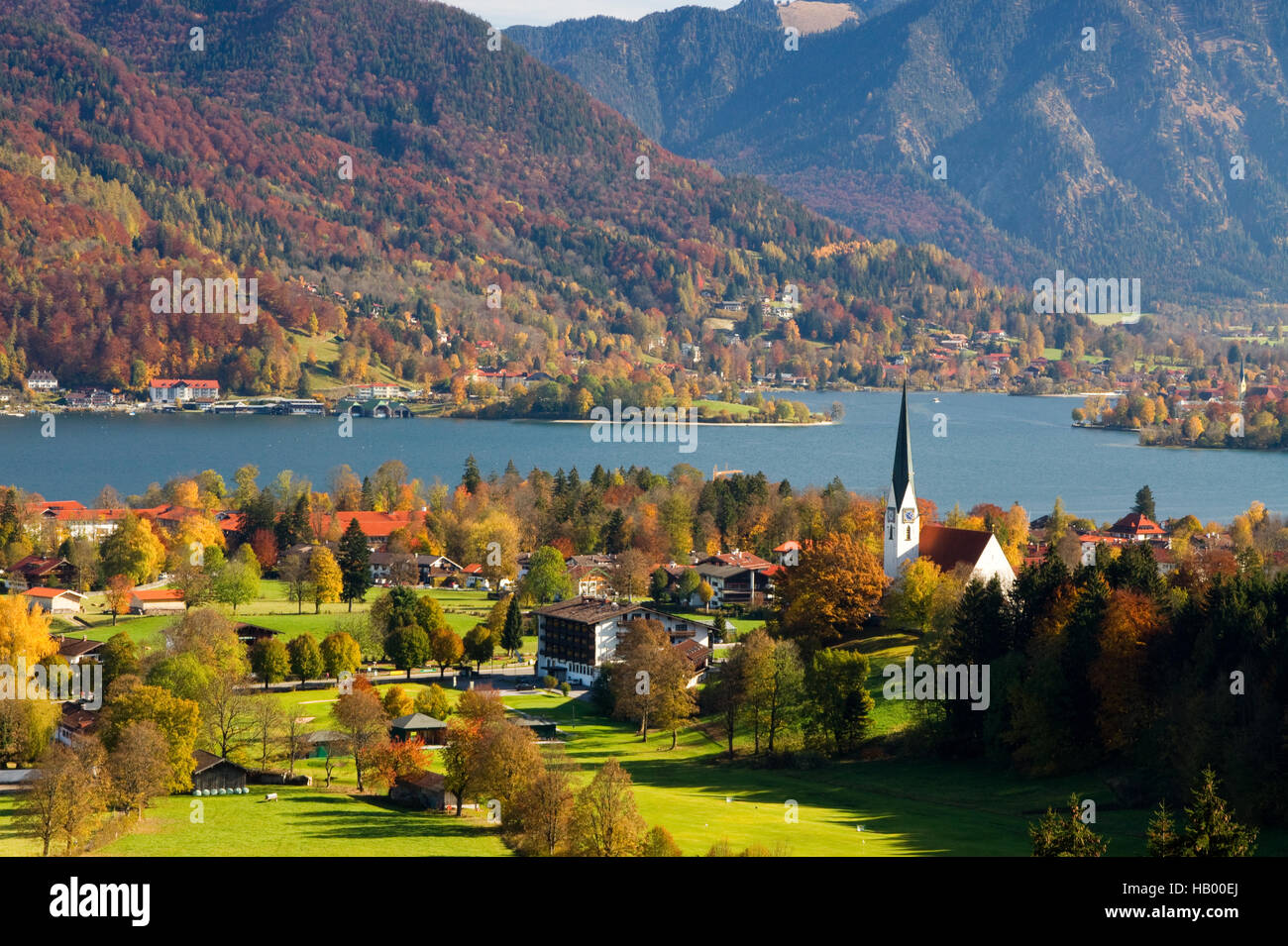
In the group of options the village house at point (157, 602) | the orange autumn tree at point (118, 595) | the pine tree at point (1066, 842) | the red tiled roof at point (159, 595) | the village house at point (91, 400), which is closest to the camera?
the pine tree at point (1066, 842)

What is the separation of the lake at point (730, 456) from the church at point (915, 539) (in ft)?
117

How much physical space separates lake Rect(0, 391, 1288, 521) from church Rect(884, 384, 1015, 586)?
117ft

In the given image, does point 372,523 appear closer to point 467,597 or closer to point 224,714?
point 467,597

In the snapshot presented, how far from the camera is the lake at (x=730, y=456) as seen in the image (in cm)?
8325

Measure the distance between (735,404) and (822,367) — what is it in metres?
38.4

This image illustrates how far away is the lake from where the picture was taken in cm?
8325

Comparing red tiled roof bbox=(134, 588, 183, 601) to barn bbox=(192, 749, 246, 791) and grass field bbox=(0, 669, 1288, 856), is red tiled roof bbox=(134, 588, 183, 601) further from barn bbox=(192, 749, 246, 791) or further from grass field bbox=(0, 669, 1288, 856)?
barn bbox=(192, 749, 246, 791)

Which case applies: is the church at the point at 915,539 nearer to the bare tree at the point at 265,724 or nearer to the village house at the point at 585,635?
the village house at the point at 585,635

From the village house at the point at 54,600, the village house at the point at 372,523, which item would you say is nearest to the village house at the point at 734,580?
the village house at the point at 372,523

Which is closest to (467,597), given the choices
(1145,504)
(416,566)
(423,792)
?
(416,566)

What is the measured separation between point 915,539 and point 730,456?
60201mm

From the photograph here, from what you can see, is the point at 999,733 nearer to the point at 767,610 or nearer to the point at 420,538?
the point at 767,610

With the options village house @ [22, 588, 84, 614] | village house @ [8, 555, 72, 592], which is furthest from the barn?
village house @ [8, 555, 72, 592]

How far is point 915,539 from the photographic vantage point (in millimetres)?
39688
